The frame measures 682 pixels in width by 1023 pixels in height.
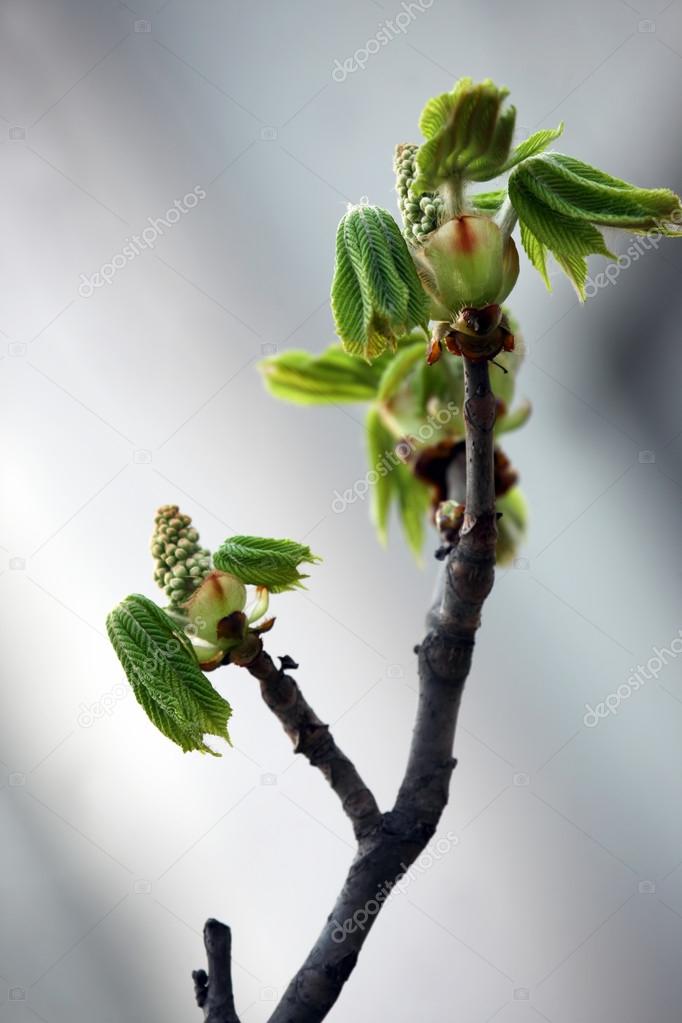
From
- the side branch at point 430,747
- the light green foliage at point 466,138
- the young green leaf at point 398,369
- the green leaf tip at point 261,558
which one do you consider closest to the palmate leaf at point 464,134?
the light green foliage at point 466,138

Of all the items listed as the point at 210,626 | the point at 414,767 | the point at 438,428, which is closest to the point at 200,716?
the point at 210,626

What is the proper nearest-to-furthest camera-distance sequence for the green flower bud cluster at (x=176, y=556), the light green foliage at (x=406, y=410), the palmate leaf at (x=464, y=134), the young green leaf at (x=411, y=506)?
the palmate leaf at (x=464, y=134) < the green flower bud cluster at (x=176, y=556) < the light green foliage at (x=406, y=410) < the young green leaf at (x=411, y=506)

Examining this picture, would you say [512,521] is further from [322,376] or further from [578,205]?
[578,205]

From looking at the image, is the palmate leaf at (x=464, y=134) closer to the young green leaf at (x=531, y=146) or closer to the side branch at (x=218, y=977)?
the young green leaf at (x=531, y=146)

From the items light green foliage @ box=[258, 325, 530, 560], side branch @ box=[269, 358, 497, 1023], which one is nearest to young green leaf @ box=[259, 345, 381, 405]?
light green foliage @ box=[258, 325, 530, 560]

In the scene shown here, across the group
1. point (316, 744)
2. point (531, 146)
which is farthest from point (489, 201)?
point (316, 744)

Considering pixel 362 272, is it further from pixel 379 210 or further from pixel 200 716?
pixel 200 716

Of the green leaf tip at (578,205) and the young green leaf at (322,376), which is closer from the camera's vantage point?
the green leaf tip at (578,205)
